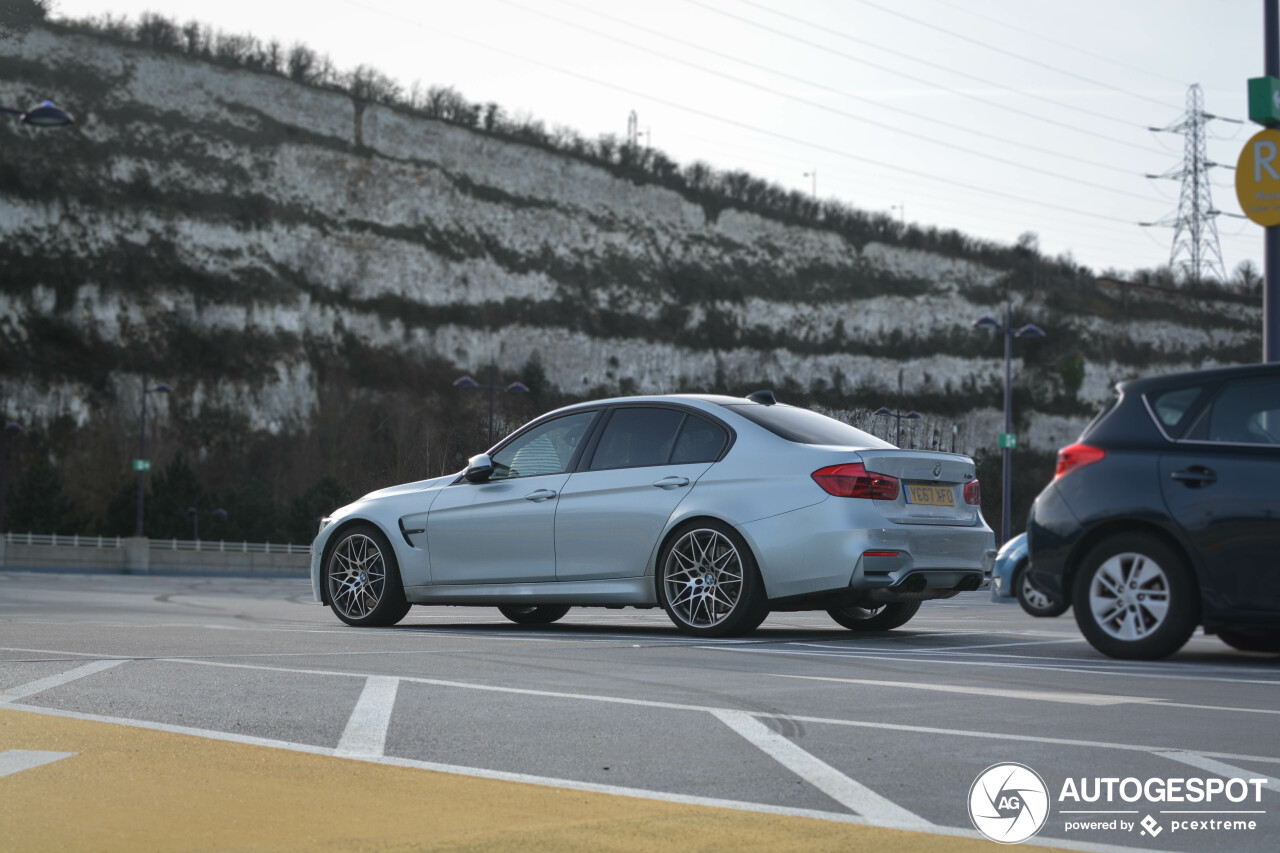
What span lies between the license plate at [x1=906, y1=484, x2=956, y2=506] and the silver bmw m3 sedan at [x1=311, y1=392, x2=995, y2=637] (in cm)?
1

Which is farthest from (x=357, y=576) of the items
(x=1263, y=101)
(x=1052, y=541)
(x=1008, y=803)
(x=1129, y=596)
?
(x=1263, y=101)

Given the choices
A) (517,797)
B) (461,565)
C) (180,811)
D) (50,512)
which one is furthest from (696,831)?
(50,512)

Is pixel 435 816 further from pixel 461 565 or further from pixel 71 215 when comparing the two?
pixel 71 215

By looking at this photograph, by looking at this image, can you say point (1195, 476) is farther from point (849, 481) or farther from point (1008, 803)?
point (1008, 803)

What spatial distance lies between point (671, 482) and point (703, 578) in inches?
27.8

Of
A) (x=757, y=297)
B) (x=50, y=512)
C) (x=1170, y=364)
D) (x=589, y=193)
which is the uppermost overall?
(x=589, y=193)

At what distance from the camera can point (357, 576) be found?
37.8 feet

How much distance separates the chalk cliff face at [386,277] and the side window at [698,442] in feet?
202

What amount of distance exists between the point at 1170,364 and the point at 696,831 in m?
80.0

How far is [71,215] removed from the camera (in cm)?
8744

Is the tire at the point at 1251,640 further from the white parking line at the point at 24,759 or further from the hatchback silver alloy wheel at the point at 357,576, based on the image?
the white parking line at the point at 24,759

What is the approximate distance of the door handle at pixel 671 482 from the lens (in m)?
9.91

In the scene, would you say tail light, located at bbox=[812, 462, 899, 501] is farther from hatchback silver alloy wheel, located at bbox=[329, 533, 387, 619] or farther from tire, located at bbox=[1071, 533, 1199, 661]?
hatchback silver alloy wheel, located at bbox=[329, 533, 387, 619]

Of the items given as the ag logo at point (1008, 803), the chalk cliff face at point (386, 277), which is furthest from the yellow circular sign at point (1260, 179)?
the chalk cliff face at point (386, 277)
